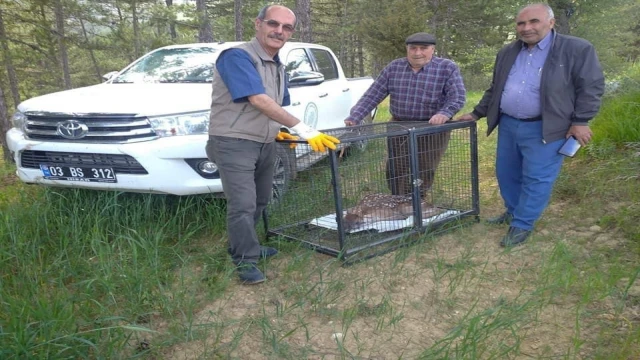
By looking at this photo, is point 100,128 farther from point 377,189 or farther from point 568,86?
point 568,86

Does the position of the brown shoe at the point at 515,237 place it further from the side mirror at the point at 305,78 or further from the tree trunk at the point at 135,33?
the tree trunk at the point at 135,33

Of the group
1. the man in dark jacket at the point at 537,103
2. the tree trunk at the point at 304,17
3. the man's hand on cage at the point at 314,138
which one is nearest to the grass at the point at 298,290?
the man in dark jacket at the point at 537,103

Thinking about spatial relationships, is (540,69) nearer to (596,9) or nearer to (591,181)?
(591,181)

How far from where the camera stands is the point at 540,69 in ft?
10.9

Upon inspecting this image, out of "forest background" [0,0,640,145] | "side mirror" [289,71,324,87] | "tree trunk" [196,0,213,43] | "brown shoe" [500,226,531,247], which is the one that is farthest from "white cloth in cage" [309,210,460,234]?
"tree trunk" [196,0,213,43]

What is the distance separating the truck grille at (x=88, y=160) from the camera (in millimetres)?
3334

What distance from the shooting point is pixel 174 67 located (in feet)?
15.1

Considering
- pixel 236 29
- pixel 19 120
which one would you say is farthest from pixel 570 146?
pixel 236 29

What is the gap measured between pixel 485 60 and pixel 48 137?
1951 cm

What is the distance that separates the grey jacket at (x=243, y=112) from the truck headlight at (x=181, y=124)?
645mm

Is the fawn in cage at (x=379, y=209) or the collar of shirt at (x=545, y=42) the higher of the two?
the collar of shirt at (x=545, y=42)

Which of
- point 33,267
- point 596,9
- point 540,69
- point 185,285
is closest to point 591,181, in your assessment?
point 540,69

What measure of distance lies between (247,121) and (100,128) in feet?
4.31

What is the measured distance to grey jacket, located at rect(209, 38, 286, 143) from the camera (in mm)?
2807
